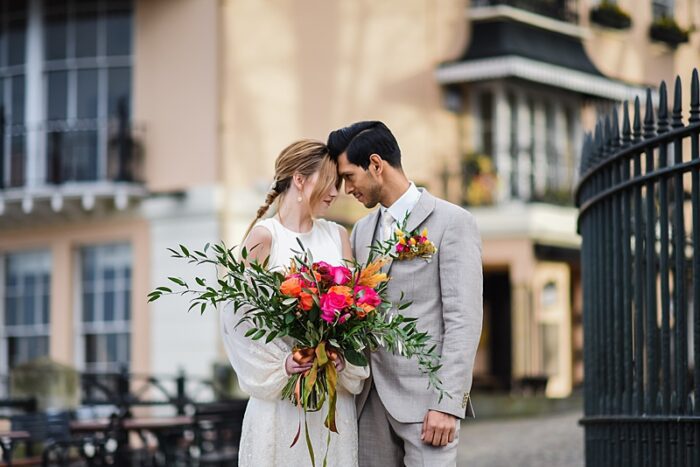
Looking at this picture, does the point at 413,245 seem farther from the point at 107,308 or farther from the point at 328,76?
the point at 328,76

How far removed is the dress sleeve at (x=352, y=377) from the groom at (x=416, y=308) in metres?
0.11

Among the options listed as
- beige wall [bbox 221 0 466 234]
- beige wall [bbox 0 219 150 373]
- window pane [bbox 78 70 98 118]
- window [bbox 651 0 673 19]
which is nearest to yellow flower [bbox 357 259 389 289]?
beige wall [bbox 221 0 466 234]

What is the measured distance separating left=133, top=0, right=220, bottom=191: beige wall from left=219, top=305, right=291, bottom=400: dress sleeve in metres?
14.9

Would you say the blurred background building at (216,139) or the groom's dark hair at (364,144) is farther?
the blurred background building at (216,139)

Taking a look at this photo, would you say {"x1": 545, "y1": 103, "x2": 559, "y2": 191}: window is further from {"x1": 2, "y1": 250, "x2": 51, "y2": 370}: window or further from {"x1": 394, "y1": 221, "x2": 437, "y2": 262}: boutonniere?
{"x1": 394, "y1": 221, "x2": 437, "y2": 262}: boutonniere

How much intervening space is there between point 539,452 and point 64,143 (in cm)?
1006

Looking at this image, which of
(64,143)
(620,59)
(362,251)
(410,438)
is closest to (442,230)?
(362,251)

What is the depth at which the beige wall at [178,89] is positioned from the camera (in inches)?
810

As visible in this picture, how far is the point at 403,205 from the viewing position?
591cm

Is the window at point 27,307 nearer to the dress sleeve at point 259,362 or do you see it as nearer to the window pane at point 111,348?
the window pane at point 111,348

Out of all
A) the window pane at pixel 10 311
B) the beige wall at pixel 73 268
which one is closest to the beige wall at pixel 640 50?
the beige wall at pixel 73 268

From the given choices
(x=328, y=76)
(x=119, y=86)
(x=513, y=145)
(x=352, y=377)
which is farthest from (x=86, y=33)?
(x=352, y=377)

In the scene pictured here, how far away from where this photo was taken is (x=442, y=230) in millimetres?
5832

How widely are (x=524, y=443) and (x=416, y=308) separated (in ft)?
33.5
